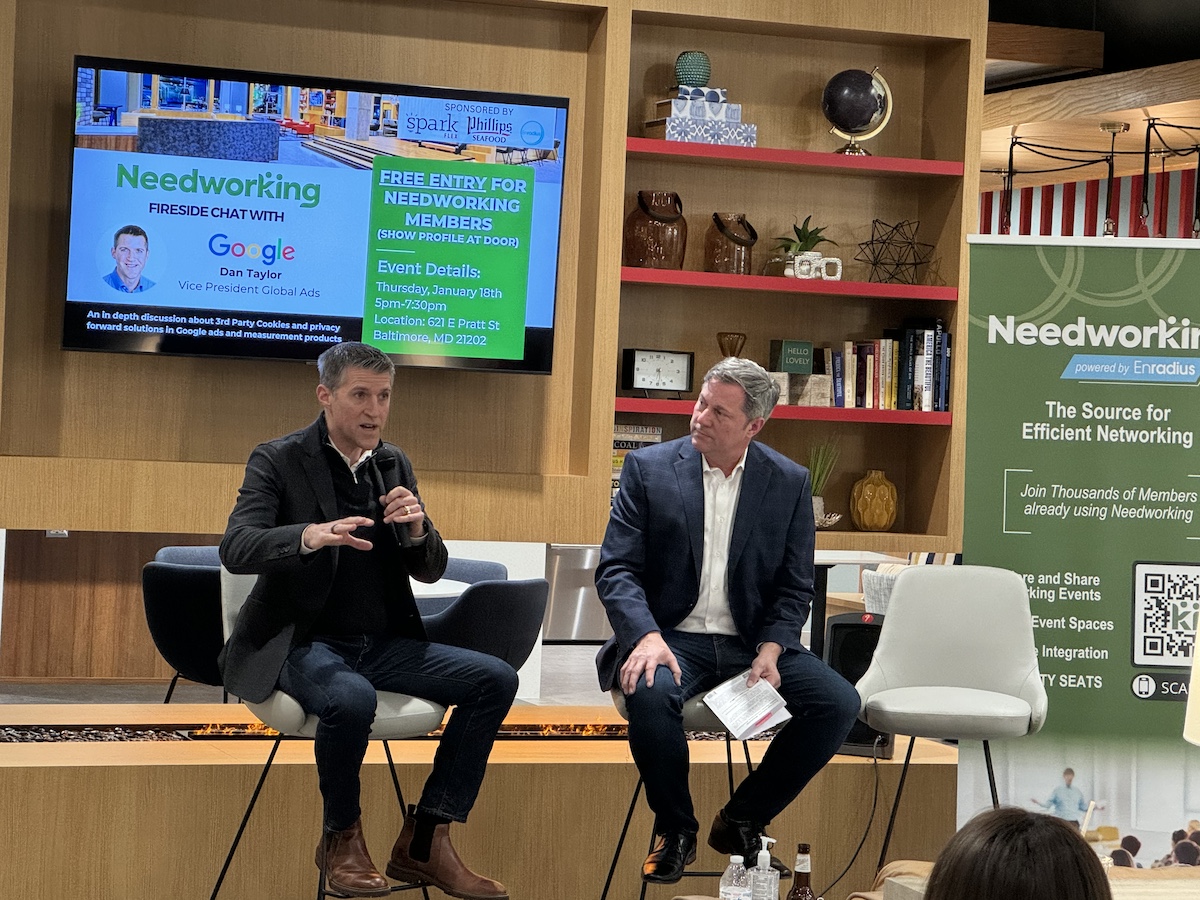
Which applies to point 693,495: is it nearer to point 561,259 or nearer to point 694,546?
point 694,546

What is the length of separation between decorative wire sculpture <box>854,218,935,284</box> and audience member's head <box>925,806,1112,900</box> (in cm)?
401

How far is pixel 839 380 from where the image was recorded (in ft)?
16.1

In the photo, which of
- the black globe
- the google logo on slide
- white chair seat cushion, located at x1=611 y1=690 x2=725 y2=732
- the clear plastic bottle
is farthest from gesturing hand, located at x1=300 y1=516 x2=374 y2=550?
the black globe

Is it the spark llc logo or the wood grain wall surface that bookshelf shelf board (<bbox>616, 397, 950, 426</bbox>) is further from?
the spark llc logo

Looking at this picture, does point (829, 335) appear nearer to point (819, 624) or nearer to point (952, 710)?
point (819, 624)

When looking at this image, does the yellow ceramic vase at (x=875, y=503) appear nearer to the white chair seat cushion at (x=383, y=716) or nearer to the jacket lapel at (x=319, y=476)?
the white chair seat cushion at (x=383, y=716)

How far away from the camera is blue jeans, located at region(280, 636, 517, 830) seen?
10.6ft

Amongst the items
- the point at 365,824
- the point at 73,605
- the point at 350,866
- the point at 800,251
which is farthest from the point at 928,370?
the point at 73,605

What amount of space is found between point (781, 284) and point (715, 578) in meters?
1.43

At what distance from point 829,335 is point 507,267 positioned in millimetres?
1214

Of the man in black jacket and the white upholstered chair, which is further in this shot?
the white upholstered chair

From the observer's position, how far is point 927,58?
516cm

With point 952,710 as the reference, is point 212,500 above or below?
above

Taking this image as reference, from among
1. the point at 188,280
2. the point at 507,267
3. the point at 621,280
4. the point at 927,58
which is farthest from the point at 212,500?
the point at 927,58
